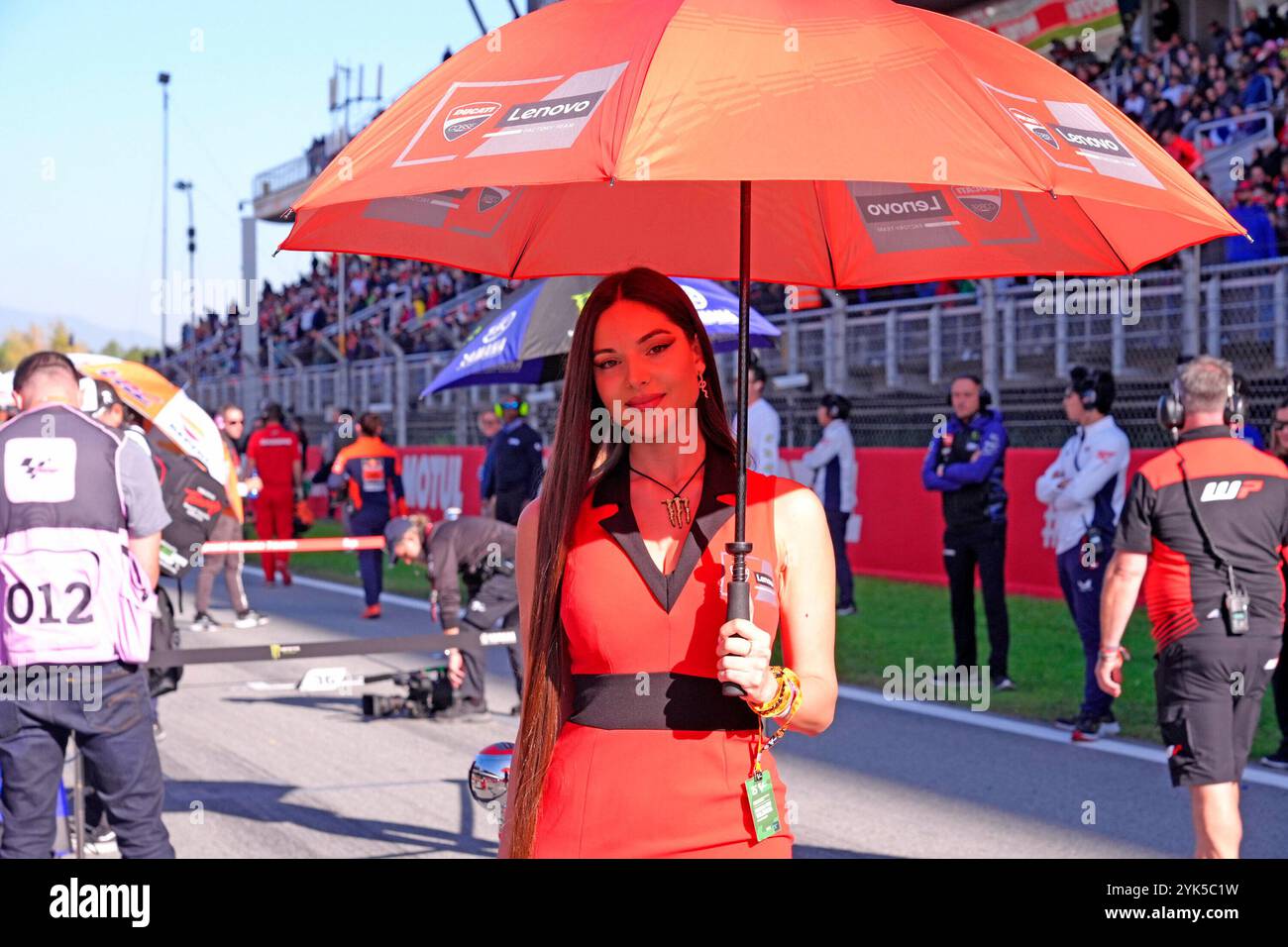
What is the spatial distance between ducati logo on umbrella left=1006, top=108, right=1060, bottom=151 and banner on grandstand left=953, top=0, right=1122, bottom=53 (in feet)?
83.8

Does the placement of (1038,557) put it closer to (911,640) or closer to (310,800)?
(911,640)

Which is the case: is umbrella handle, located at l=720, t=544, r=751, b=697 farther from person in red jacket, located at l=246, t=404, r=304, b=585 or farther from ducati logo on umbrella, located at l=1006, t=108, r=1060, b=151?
person in red jacket, located at l=246, t=404, r=304, b=585

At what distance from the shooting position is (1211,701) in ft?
16.1

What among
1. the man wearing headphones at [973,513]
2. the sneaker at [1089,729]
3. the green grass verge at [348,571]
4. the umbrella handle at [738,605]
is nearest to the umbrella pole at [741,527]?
the umbrella handle at [738,605]

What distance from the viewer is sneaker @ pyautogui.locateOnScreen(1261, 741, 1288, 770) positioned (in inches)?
286

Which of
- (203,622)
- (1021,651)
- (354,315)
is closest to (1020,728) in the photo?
(1021,651)

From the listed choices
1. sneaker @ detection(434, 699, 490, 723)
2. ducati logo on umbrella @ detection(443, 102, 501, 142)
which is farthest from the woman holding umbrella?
sneaker @ detection(434, 699, 490, 723)

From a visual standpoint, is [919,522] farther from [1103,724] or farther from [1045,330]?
[1103,724]

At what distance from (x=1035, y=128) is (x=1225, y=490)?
295 centimetres

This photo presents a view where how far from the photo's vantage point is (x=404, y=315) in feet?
108

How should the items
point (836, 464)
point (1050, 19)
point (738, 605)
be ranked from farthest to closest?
1. point (1050, 19)
2. point (836, 464)
3. point (738, 605)

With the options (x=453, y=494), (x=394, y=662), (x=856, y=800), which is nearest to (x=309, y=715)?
(x=394, y=662)

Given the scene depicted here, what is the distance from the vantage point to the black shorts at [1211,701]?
190 inches

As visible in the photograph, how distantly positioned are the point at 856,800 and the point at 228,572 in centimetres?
854
